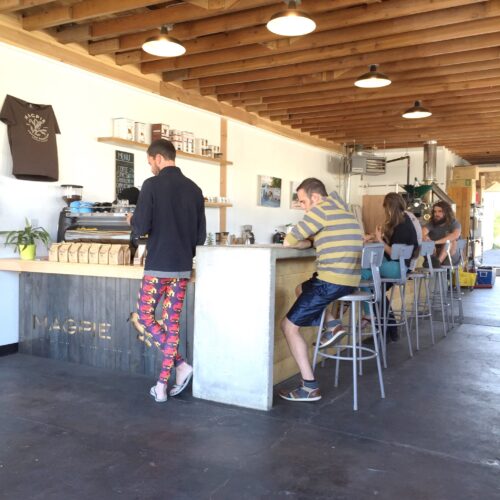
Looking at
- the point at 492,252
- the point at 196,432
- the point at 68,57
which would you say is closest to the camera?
the point at 196,432

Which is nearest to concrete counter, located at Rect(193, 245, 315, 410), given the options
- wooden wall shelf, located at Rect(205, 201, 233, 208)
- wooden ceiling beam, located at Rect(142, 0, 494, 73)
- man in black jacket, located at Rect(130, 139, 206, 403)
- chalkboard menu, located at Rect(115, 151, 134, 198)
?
man in black jacket, located at Rect(130, 139, 206, 403)

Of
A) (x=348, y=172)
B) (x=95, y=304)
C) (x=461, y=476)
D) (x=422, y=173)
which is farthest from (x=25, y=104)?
(x=422, y=173)


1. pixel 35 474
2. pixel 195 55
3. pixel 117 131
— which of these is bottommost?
pixel 35 474

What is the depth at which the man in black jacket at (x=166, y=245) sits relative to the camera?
3463 millimetres

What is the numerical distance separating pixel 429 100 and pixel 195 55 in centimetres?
359

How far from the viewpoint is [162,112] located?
22.2ft

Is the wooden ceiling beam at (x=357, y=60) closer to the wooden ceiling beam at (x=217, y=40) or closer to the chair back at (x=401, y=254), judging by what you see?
the wooden ceiling beam at (x=217, y=40)

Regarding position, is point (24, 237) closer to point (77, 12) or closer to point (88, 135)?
point (88, 135)

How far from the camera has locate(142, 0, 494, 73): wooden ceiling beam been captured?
4678 mm

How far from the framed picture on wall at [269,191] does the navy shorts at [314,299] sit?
5.50 meters

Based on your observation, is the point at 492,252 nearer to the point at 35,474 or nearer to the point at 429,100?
the point at 429,100

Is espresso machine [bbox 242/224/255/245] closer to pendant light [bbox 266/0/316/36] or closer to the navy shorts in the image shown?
pendant light [bbox 266/0/316/36]

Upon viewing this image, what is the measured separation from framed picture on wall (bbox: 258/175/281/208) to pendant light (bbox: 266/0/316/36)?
185 inches

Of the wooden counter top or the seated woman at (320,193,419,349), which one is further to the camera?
the seated woman at (320,193,419,349)
